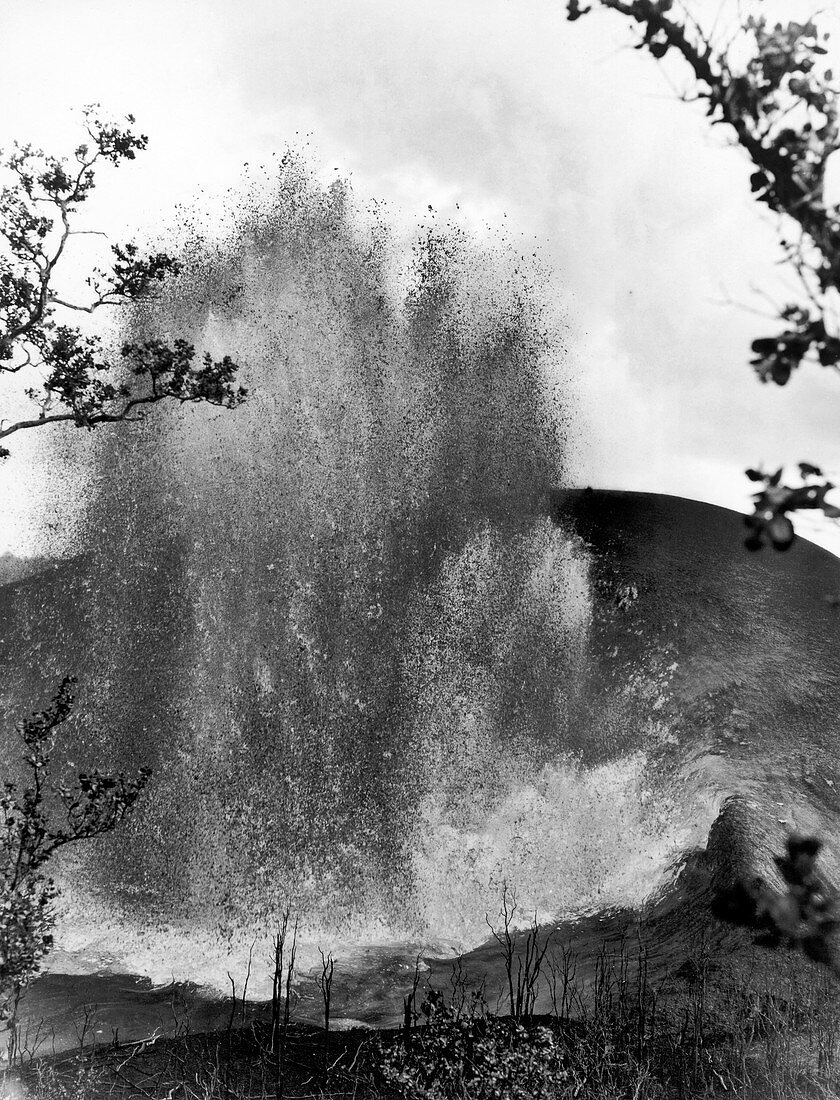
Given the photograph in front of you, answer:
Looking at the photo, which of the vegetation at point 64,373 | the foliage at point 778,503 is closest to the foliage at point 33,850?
the vegetation at point 64,373

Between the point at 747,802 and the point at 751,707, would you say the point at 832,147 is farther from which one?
the point at 751,707

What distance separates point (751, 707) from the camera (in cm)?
2633

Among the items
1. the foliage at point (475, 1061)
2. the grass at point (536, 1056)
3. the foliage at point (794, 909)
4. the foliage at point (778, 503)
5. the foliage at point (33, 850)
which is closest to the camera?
the foliage at point (778, 503)

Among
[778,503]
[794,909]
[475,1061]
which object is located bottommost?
[475,1061]

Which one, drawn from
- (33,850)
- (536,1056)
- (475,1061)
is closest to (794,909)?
(33,850)

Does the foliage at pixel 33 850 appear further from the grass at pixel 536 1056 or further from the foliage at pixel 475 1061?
the foliage at pixel 475 1061

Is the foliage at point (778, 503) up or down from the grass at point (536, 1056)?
up

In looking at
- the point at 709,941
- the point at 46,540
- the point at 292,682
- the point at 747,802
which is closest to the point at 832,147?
the point at 709,941

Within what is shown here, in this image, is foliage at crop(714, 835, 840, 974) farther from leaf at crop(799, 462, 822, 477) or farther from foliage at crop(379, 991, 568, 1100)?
foliage at crop(379, 991, 568, 1100)

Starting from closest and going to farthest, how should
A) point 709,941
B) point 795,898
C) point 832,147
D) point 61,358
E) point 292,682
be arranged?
point 832,147
point 795,898
point 61,358
point 709,941
point 292,682

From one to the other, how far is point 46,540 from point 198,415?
9.63m

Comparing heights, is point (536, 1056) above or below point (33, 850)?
below

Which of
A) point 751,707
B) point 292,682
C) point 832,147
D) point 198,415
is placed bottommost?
point 832,147

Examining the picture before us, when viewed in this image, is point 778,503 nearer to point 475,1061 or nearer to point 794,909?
point 794,909
